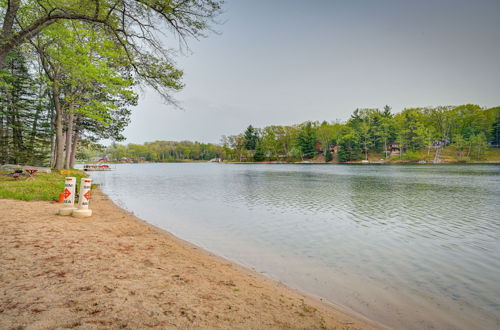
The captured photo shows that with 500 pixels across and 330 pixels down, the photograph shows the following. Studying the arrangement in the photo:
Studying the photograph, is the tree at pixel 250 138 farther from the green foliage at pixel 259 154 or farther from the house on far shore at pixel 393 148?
the house on far shore at pixel 393 148

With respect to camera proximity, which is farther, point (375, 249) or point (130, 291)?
point (375, 249)

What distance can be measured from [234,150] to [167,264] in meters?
140

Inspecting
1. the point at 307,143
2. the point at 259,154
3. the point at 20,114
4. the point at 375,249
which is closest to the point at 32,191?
the point at 375,249

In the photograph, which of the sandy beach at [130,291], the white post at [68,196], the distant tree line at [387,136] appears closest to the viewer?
the sandy beach at [130,291]

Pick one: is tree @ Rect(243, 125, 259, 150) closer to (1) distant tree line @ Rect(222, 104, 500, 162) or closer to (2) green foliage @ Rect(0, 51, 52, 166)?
(1) distant tree line @ Rect(222, 104, 500, 162)

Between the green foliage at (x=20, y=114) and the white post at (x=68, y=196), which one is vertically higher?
the green foliage at (x=20, y=114)

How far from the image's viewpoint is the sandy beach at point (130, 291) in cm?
290

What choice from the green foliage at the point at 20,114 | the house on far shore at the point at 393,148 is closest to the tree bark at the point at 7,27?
the green foliage at the point at 20,114

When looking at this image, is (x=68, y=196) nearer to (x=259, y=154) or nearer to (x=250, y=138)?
(x=259, y=154)

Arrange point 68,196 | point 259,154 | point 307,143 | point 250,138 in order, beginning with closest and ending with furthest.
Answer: point 68,196, point 307,143, point 259,154, point 250,138

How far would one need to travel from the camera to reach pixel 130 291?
3.63 m

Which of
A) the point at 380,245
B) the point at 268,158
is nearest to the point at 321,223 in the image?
the point at 380,245

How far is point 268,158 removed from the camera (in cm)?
13225

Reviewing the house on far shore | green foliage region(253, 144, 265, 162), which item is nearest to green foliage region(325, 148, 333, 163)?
the house on far shore
